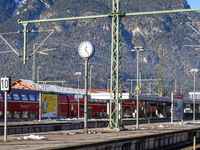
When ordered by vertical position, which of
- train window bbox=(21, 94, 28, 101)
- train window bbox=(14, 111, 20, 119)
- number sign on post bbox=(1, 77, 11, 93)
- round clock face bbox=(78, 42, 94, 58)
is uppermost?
round clock face bbox=(78, 42, 94, 58)

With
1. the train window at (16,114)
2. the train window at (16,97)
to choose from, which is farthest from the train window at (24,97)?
the train window at (16,114)

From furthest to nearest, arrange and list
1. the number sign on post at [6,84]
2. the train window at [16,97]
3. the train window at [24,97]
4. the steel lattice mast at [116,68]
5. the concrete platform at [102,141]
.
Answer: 1. the train window at [24,97]
2. the train window at [16,97]
3. the steel lattice mast at [116,68]
4. the number sign on post at [6,84]
5. the concrete platform at [102,141]

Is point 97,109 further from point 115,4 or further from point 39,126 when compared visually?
point 115,4

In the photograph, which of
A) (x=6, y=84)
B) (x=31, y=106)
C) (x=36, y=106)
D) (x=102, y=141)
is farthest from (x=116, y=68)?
(x=36, y=106)

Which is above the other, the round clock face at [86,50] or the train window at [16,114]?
the round clock face at [86,50]

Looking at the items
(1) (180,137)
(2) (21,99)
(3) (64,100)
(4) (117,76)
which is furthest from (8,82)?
(3) (64,100)

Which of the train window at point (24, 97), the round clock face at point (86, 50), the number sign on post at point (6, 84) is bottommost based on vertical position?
the train window at point (24, 97)

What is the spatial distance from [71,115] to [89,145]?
49298 millimetres

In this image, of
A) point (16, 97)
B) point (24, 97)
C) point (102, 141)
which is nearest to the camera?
point (102, 141)

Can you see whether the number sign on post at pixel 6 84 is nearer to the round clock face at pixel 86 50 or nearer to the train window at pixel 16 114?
the round clock face at pixel 86 50

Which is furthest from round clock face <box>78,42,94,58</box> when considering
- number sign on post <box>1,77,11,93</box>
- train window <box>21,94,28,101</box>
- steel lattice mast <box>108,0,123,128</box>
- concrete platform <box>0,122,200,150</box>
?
train window <box>21,94,28,101</box>

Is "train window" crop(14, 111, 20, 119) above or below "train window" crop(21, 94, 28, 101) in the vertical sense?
below

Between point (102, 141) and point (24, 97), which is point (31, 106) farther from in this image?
point (102, 141)

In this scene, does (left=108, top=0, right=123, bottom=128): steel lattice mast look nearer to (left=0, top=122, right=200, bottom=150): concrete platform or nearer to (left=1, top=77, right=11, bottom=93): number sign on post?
(left=0, top=122, right=200, bottom=150): concrete platform
